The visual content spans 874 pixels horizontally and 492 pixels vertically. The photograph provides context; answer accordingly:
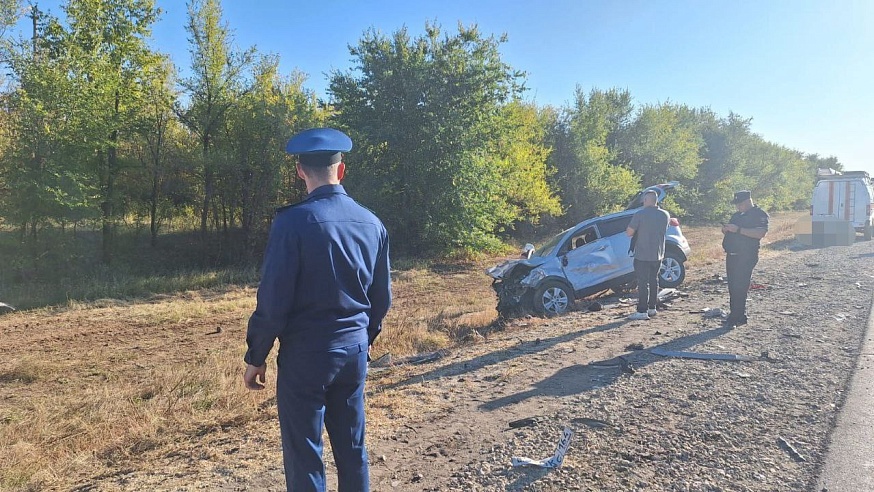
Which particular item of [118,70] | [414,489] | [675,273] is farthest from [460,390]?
[118,70]

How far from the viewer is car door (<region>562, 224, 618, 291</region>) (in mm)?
9781

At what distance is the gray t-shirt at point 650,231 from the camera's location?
299 inches

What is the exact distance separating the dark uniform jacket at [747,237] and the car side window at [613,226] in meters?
2.80

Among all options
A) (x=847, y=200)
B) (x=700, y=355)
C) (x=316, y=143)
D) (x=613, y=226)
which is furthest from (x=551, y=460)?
(x=847, y=200)

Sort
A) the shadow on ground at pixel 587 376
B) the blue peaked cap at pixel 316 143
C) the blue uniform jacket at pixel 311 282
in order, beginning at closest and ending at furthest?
the blue uniform jacket at pixel 311 282, the blue peaked cap at pixel 316 143, the shadow on ground at pixel 587 376

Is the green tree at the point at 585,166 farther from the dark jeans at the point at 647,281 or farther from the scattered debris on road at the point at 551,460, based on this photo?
the scattered debris on road at the point at 551,460

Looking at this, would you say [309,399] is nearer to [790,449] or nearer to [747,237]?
[790,449]

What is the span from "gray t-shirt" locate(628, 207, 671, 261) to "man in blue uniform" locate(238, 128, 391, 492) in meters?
6.10

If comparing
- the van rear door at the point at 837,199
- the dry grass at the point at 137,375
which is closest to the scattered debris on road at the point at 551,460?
the dry grass at the point at 137,375

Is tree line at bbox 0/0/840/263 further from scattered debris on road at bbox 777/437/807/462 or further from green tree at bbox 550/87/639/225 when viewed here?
scattered debris on road at bbox 777/437/807/462

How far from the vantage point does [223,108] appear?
2170 cm

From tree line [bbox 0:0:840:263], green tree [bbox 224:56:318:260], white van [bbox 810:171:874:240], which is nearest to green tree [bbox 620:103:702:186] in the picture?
tree line [bbox 0:0:840:263]

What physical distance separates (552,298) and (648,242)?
8.06 feet

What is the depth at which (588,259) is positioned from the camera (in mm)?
9852
